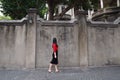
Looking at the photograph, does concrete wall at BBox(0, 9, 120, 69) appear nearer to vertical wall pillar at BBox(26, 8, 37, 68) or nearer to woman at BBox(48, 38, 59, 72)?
vertical wall pillar at BBox(26, 8, 37, 68)

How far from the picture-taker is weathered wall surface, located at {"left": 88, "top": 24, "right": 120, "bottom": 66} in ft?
35.7

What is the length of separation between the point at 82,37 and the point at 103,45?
4.38ft

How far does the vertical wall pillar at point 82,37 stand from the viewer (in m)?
10.7

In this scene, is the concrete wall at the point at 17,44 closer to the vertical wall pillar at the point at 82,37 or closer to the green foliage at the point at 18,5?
the vertical wall pillar at the point at 82,37

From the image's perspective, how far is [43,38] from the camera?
10.7m

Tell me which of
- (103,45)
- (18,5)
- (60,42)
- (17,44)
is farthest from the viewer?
(18,5)

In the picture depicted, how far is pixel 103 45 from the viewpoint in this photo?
36.0 feet

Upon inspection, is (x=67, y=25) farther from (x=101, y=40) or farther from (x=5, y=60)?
(x=5, y=60)

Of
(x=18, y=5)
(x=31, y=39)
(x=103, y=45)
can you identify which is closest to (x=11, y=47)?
(x=31, y=39)

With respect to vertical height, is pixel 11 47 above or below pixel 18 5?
below

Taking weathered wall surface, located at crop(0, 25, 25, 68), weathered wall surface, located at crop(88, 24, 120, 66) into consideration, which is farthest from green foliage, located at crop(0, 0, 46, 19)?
weathered wall surface, located at crop(88, 24, 120, 66)

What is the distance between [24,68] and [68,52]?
262cm

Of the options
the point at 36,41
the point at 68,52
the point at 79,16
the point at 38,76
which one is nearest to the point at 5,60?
the point at 36,41

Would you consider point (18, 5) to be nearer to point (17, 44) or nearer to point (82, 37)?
point (17, 44)
